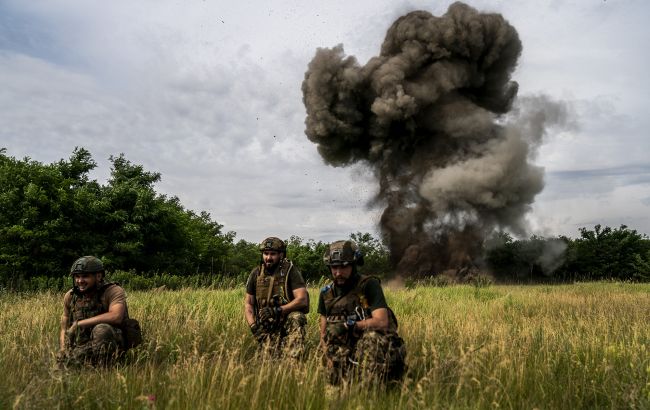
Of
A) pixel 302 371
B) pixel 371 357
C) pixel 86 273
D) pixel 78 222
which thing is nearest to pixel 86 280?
pixel 86 273

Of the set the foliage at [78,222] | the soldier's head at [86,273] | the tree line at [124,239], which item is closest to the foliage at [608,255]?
the tree line at [124,239]

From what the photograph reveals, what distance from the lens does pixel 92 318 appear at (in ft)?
17.1

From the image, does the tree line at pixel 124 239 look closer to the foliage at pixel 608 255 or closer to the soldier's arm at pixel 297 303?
the foliage at pixel 608 255

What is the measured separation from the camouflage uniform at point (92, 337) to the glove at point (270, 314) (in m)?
1.55

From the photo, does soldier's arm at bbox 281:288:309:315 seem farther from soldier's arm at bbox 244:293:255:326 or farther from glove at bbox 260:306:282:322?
soldier's arm at bbox 244:293:255:326

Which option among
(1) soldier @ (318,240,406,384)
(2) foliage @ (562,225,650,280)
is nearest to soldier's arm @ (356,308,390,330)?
(1) soldier @ (318,240,406,384)

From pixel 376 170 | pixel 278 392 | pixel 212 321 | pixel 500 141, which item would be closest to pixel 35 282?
pixel 212 321

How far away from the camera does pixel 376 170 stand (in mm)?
40281

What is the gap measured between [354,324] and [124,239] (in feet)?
89.4

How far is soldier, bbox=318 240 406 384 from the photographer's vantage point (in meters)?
4.42

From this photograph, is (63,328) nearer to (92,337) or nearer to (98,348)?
(92,337)

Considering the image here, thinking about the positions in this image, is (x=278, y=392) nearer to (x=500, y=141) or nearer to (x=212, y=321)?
(x=212, y=321)

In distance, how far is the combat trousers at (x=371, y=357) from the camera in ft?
14.3

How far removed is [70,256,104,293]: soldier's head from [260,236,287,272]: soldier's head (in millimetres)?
1838
